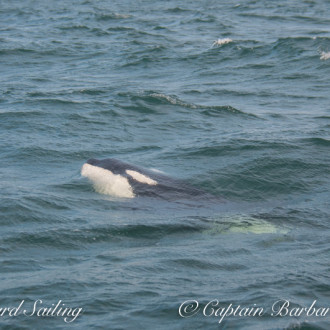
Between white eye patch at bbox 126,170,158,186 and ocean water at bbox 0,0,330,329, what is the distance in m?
0.57

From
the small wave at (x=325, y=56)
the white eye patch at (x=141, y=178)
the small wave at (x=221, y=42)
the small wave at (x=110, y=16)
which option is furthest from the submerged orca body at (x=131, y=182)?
the small wave at (x=110, y=16)

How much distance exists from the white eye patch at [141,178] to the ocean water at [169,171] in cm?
57

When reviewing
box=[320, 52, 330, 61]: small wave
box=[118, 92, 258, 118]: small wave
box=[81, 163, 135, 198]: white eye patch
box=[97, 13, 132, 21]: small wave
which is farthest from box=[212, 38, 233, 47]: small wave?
box=[81, 163, 135, 198]: white eye patch

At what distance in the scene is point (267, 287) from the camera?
27.0 feet

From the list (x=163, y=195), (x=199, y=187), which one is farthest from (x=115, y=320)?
(x=199, y=187)

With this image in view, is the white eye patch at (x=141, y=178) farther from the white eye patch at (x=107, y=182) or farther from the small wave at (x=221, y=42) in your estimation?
the small wave at (x=221, y=42)

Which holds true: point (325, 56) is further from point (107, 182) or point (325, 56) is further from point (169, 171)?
point (107, 182)

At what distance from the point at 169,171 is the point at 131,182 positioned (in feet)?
Result: 4.70

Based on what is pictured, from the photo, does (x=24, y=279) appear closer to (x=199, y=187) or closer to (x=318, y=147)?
(x=199, y=187)

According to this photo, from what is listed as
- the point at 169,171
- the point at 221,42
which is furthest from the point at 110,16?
the point at 169,171

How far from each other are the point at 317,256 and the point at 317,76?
533 inches

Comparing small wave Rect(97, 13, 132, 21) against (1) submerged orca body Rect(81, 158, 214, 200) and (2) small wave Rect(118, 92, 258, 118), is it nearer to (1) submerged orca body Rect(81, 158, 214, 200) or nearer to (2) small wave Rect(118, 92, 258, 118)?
(2) small wave Rect(118, 92, 258, 118)

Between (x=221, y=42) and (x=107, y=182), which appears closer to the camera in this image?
(x=107, y=182)

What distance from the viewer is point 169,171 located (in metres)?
13.9
